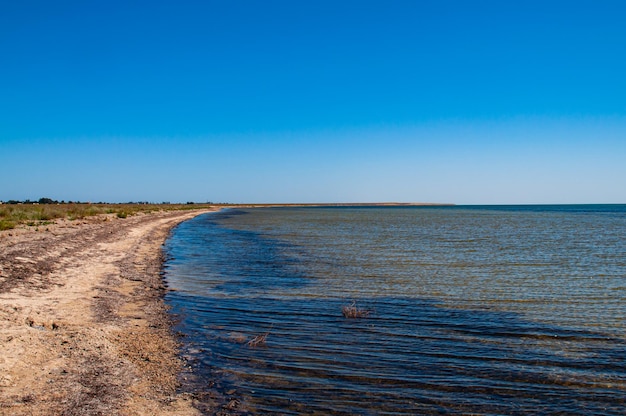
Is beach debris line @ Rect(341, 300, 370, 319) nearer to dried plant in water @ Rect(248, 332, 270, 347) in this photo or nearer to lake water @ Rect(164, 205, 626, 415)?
lake water @ Rect(164, 205, 626, 415)

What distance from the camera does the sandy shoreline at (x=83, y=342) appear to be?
609cm

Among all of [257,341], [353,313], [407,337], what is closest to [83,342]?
[257,341]

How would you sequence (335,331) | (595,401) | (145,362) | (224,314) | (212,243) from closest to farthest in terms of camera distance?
(595,401), (145,362), (335,331), (224,314), (212,243)

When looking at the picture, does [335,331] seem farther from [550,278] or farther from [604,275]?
[604,275]

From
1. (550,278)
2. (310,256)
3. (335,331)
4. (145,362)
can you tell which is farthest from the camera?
(310,256)

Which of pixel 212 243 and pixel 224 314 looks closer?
pixel 224 314

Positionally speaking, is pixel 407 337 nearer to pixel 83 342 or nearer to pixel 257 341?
pixel 257 341

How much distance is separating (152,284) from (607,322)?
1307cm

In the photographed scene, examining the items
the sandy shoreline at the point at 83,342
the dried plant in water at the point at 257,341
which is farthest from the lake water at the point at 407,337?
the sandy shoreline at the point at 83,342

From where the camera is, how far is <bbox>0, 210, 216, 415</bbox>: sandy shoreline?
240 inches

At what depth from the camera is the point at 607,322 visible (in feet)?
35.4

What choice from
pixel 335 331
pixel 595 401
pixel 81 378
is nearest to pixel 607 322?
pixel 595 401

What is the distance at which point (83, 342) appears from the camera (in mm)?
8367

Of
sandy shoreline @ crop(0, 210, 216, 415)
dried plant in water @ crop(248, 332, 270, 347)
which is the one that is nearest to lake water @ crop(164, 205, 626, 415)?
dried plant in water @ crop(248, 332, 270, 347)
